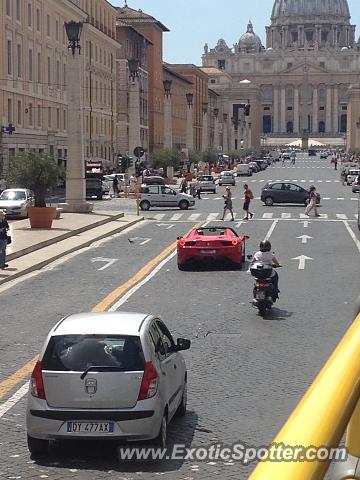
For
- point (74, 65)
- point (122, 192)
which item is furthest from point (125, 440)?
point (122, 192)

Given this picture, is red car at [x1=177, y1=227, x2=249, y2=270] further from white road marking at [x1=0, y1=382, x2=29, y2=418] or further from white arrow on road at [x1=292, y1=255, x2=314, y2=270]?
white road marking at [x1=0, y1=382, x2=29, y2=418]

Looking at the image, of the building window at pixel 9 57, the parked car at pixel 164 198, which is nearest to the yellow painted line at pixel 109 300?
the parked car at pixel 164 198

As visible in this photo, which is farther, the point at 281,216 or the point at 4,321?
the point at 281,216

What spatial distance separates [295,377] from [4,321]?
649 centimetres

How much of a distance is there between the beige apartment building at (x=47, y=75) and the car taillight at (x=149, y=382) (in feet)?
139

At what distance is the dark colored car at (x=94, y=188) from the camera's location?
6306 centimetres

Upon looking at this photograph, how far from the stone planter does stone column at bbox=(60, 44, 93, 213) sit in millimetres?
9222

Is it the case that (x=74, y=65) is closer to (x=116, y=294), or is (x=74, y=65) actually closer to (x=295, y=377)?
(x=116, y=294)

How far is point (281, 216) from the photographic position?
48.2 metres

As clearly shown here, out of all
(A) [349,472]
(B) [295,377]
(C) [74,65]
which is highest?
(C) [74,65]

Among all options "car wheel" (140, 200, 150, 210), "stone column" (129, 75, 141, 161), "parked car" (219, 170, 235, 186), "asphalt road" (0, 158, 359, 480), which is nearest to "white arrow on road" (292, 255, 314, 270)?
"asphalt road" (0, 158, 359, 480)

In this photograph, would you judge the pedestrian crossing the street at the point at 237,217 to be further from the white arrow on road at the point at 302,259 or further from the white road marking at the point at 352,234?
the white arrow on road at the point at 302,259

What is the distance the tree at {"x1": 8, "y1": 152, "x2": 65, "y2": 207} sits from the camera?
38312mm

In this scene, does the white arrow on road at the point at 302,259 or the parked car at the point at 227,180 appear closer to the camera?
the white arrow on road at the point at 302,259
